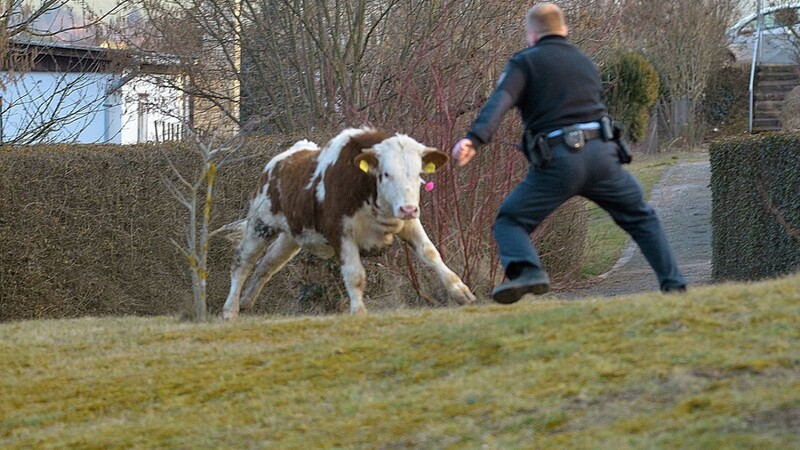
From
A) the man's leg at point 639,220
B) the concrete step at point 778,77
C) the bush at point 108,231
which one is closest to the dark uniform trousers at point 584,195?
the man's leg at point 639,220

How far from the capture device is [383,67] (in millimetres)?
17953

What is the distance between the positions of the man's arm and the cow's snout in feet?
7.51

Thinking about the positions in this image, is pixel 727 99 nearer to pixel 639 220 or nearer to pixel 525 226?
pixel 639 220

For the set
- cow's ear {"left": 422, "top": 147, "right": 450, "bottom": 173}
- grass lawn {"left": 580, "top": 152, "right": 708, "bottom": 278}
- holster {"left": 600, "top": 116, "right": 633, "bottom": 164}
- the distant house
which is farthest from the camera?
grass lawn {"left": 580, "top": 152, "right": 708, "bottom": 278}

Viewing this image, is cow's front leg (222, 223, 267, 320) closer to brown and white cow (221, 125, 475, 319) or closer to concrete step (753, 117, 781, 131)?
brown and white cow (221, 125, 475, 319)

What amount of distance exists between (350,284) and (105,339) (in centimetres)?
217

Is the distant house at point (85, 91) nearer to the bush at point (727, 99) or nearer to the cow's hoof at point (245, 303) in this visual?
the cow's hoof at point (245, 303)

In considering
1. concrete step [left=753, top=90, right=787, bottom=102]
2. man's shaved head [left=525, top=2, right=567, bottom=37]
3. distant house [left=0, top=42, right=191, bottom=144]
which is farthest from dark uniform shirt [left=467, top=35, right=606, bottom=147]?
concrete step [left=753, top=90, right=787, bottom=102]

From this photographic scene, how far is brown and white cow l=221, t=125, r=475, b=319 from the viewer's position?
34.9ft

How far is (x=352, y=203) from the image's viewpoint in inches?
435

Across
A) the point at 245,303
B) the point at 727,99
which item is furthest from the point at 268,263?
the point at 727,99

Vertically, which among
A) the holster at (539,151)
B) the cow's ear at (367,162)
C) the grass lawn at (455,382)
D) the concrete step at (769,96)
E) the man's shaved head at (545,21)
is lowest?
the grass lawn at (455,382)

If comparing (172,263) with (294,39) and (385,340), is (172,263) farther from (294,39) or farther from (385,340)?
(385,340)

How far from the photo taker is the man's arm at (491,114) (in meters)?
7.95
